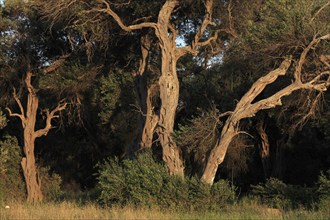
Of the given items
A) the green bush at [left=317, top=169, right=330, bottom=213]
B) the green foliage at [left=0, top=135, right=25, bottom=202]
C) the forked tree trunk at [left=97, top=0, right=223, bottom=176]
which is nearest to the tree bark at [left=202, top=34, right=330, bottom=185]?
the forked tree trunk at [left=97, top=0, right=223, bottom=176]

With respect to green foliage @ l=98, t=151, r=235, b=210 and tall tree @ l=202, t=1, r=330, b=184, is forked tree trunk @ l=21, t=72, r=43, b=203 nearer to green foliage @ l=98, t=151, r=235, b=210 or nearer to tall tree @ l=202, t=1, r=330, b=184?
green foliage @ l=98, t=151, r=235, b=210

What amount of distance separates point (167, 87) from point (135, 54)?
618cm

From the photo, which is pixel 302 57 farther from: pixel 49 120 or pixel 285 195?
pixel 49 120

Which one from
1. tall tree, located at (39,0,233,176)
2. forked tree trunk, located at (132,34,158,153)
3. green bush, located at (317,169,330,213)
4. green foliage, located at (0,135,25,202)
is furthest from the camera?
green foliage, located at (0,135,25,202)

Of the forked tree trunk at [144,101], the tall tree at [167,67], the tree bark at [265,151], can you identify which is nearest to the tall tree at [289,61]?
the tall tree at [167,67]

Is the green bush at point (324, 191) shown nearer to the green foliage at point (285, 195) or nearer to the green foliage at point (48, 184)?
the green foliage at point (285, 195)

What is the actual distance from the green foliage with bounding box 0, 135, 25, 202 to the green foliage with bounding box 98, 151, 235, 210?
9784mm

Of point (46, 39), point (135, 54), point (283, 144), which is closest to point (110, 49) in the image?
point (135, 54)

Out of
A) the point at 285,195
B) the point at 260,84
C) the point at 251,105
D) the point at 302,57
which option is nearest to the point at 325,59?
the point at 302,57

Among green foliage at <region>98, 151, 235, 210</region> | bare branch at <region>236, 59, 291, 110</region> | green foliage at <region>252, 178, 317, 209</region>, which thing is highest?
bare branch at <region>236, 59, 291, 110</region>

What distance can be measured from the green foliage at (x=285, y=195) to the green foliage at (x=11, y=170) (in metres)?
11.8

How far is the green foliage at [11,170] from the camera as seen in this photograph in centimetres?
2459

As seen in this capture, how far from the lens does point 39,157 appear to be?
3294 cm

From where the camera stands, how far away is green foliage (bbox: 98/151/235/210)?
49.3 feet
